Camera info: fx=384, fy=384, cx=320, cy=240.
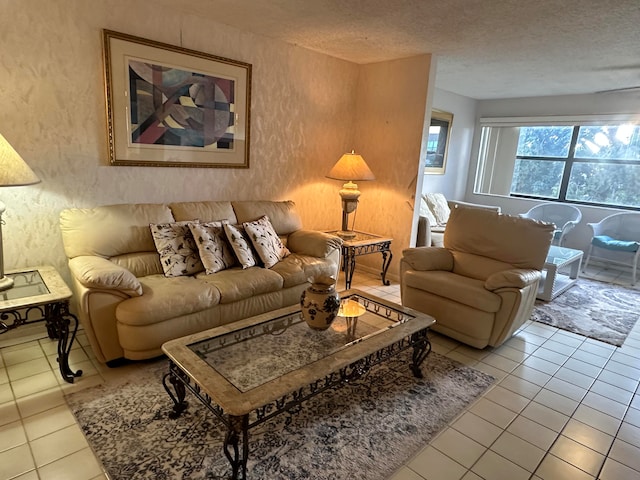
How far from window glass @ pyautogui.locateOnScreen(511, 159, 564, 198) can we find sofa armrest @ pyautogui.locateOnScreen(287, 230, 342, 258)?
13.6ft

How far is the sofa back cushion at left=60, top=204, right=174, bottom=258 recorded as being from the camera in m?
2.56

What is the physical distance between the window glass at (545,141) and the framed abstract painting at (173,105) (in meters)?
4.72

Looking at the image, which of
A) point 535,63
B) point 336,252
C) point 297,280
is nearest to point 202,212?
point 297,280

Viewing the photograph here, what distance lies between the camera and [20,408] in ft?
6.48

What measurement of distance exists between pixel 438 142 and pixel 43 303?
5195 millimetres

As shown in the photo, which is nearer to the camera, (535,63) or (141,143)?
(141,143)

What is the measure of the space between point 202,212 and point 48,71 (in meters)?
1.35

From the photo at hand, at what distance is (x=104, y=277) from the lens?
2.19 metres

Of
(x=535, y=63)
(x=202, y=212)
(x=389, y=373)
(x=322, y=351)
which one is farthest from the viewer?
(x=535, y=63)

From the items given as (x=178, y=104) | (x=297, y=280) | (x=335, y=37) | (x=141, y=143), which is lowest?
(x=297, y=280)

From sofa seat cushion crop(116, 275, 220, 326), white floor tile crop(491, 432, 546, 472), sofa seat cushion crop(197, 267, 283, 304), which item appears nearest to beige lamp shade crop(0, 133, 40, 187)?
sofa seat cushion crop(116, 275, 220, 326)

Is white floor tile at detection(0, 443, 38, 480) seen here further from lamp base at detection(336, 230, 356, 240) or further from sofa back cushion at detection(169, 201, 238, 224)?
lamp base at detection(336, 230, 356, 240)

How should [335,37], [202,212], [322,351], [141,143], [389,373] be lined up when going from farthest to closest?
[335,37] < [202,212] < [141,143] < [389,373] < [322,351]

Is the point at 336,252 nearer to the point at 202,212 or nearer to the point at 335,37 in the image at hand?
the point at 202,212
